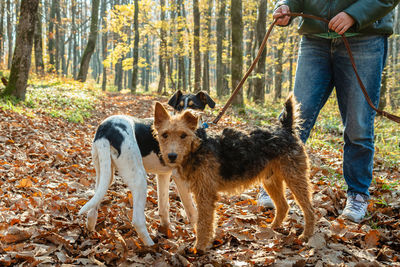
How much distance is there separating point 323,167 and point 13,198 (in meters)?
5.22

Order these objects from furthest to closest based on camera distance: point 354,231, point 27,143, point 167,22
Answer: point 167,22 → point 27,143 → point 354,231

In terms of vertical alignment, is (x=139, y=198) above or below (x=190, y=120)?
below

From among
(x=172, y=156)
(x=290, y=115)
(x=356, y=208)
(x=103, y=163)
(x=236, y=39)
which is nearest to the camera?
(x=172, y=156)

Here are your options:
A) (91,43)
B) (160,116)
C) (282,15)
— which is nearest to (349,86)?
(282,15)

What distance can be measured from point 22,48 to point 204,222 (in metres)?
9.42

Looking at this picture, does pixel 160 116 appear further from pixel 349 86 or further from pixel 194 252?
pixel 349 86

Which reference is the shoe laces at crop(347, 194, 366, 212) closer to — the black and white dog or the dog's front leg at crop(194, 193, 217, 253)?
the dog's front leg at crop(194, 193, 217, 253)

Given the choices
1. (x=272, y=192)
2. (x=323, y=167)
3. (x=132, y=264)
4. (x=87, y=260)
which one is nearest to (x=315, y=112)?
(x=272, y=192)

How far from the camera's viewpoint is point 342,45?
3.42m

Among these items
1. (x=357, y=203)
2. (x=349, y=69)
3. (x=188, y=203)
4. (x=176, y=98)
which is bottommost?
(x=188, y=203)

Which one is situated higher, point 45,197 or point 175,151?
point 175,151

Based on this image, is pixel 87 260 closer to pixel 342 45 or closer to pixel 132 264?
pixel 132 264

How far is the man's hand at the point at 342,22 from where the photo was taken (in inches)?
118

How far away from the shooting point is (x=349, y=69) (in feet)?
11.1
